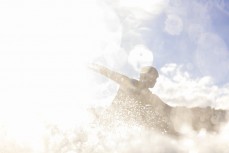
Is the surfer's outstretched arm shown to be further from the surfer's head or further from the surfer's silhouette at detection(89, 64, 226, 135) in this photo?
the surfer's head

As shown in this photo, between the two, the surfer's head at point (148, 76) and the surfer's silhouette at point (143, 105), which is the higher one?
the surfer's head at point (148, 76)

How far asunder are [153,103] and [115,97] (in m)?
2.20

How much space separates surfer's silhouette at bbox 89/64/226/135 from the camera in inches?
670

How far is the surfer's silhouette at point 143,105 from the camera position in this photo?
1702cm

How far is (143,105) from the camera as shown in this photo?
60.6 ft

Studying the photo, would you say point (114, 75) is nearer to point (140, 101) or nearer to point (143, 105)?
point (140, 101)

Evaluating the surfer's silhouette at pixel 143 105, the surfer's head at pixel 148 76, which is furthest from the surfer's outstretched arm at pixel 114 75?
the surfer's head at pixel 148 76

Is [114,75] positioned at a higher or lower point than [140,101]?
higher

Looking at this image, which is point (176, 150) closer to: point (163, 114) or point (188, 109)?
point (188, 109)

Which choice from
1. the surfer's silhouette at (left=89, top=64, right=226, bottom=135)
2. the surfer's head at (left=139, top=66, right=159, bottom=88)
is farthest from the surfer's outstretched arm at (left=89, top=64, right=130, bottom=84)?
the surfer's head at (left=139, top=66, right=159, bottom=88)

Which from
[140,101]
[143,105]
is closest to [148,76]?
[140,101]

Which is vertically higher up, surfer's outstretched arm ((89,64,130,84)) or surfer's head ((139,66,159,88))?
surfer's head ((139,66,159,88))

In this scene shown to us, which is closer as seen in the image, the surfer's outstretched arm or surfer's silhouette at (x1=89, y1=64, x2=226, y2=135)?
surfer's silhouette at (x1=89, y1=64, x2=226, y2=135)

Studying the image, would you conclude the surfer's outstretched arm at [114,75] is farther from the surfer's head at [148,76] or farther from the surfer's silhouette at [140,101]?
the surfer's head at [148,76]
